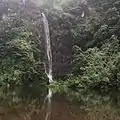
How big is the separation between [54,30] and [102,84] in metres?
12.3

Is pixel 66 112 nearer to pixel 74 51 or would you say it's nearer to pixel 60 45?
pixel 74 51

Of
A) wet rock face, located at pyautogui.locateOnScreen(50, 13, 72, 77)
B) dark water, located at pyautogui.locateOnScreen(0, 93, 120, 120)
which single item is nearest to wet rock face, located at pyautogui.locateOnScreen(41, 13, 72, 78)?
wet rock face, located at pyautogui.locateOnScreen(50, 13, 72, 77)

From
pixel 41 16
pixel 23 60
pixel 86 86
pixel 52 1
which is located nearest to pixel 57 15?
pixel 41 16

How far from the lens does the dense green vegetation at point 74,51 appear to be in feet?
68.3

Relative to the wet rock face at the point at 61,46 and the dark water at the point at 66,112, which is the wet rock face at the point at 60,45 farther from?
the dark water at the point at 66,112

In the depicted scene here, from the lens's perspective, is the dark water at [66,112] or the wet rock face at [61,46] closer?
the dark water at [66,112]

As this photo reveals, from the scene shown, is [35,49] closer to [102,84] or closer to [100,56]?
[100,56]

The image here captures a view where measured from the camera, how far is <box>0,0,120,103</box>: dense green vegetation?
68.3 ft

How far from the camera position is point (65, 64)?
26.3 metres

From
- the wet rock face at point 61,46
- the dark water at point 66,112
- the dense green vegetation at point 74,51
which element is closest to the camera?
the dark water at point 66,112

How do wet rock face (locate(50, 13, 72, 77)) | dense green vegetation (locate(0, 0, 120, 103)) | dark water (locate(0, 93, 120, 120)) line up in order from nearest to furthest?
dark water (locate(0, 93, 120, 120)) < dense green vegetation (locate(0, 0, 120, 103)) < wet rock face (locate(50, 13, 72, 77))

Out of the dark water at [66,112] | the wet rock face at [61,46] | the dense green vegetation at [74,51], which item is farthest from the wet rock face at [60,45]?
the dark water at [66,112]

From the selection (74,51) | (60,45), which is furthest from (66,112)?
(60,45)

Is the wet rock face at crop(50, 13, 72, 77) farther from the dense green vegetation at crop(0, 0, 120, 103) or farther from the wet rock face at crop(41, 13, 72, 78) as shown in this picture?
the dense green vegetation at crop(0, 0, 120, 103)
